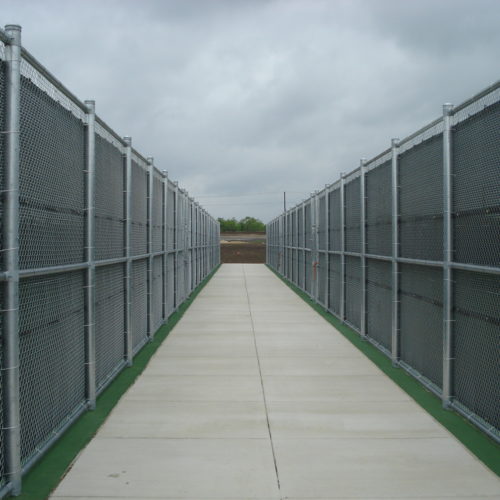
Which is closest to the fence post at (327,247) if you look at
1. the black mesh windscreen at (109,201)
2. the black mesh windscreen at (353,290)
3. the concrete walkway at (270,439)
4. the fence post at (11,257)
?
the black mesh windscreen at (353,290)

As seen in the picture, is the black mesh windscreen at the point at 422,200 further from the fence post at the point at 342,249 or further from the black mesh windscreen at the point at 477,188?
the fence post at the point at 342,249

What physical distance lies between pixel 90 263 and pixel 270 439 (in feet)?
7.95

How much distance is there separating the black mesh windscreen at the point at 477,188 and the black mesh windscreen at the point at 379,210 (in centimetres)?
240

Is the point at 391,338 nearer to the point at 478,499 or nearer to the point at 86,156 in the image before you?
the point at 478,499

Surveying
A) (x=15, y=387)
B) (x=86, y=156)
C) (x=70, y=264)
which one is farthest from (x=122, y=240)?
(x=15, y=387)

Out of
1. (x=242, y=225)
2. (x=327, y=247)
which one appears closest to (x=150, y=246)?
(x=327, y=247)

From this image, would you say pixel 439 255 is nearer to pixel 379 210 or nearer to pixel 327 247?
pixel 379 210

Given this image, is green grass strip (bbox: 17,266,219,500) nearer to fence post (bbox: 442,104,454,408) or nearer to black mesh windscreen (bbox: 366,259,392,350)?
fence post (bbox: 442,104,454,408)

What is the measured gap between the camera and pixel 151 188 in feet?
29.8

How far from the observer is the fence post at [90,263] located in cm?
535

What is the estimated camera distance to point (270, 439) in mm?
4633

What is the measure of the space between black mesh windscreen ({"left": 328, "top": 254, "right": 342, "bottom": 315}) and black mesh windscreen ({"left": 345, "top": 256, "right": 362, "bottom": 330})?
1.59 feet

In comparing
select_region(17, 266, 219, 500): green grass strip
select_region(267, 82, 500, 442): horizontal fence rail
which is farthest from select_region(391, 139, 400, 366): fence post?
select_region(17, 266, 219, 500): green grass strip

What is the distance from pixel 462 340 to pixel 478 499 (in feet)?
6.30
